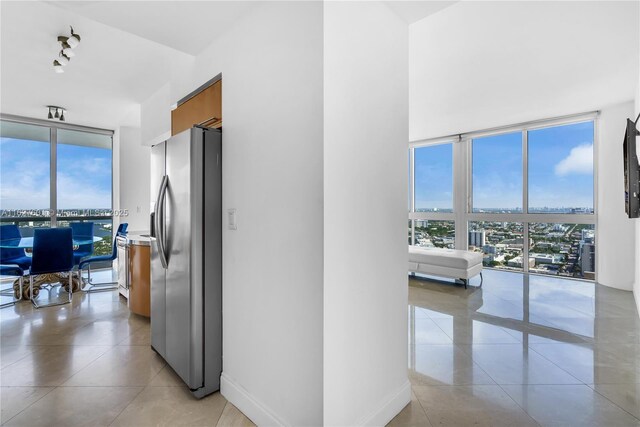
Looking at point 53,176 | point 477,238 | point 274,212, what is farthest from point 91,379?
point 477,238

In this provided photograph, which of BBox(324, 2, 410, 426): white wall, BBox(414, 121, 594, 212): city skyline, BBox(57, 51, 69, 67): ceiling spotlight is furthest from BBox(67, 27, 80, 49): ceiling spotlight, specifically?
BBox(414, 121, 594, 212): city skyline

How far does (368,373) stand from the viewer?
5.24 feet

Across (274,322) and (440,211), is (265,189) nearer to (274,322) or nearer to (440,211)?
(274,322)

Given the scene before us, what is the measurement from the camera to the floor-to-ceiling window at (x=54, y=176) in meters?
5.04

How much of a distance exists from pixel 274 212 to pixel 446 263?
146 inches

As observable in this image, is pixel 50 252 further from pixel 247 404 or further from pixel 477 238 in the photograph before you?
pixel 477 238

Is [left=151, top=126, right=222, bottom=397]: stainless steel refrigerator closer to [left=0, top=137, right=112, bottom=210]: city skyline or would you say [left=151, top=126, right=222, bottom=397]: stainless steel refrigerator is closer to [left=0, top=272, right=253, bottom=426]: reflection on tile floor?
[left=0, top=272, right=253, bottom=426]: reflection on tile floor

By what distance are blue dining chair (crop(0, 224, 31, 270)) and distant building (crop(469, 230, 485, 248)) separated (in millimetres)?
7375

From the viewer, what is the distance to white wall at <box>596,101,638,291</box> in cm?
437

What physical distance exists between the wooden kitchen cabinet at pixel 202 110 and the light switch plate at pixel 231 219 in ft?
2.48

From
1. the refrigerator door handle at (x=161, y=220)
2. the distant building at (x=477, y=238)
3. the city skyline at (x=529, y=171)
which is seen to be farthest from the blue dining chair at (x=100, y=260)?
the distant building at (x=477, y=238)

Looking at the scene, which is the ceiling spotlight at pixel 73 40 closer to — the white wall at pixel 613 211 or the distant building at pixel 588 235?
the white wall at pixel 613 211

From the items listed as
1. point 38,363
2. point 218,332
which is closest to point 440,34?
point 218,332

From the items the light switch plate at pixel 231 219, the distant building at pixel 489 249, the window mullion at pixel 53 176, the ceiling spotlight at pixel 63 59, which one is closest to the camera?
the light switch plate at pixel 231 219
